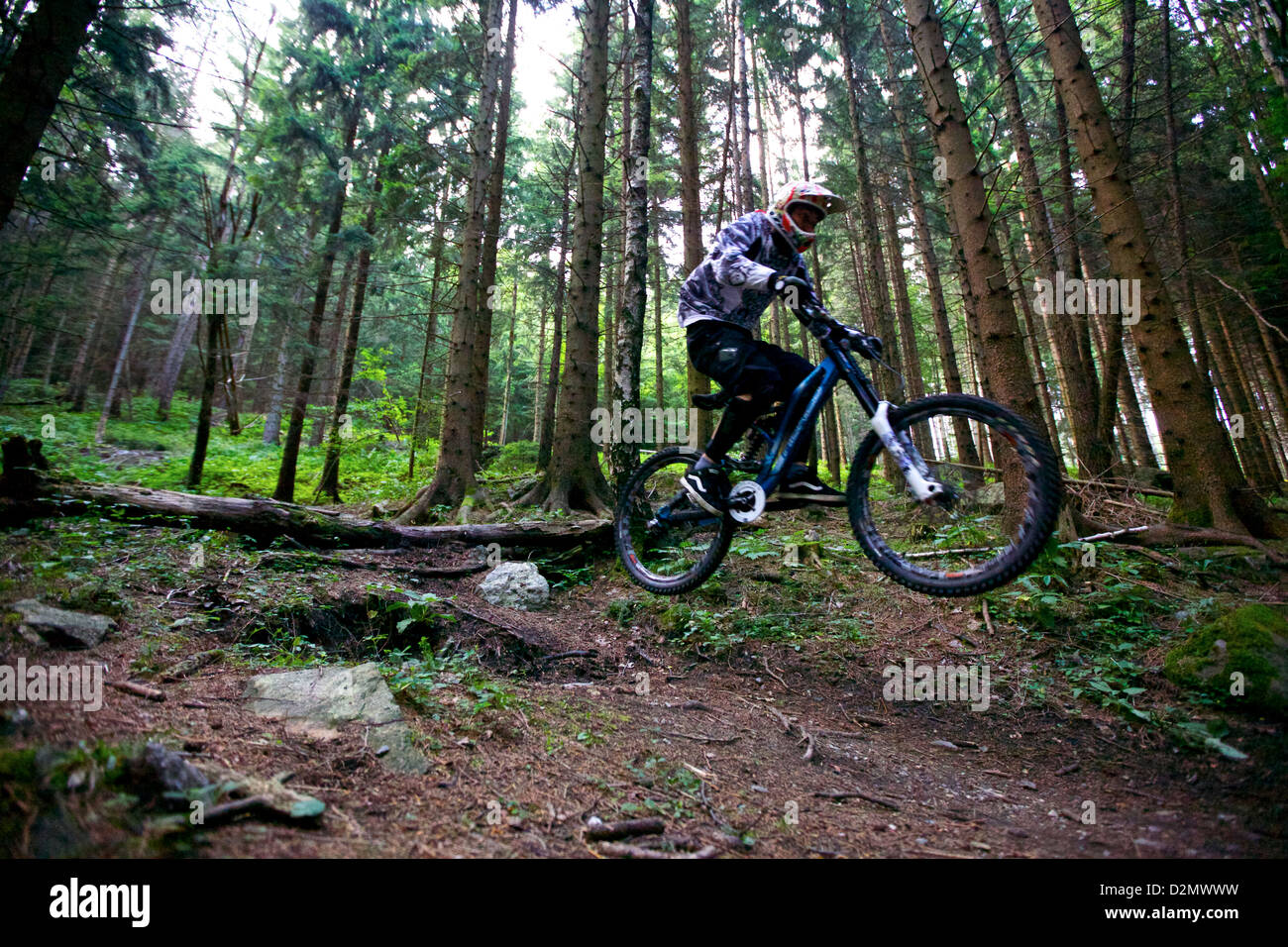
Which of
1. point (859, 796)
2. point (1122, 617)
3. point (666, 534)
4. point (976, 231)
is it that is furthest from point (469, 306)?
point (1122, 617)

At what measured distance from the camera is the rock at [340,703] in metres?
2.82

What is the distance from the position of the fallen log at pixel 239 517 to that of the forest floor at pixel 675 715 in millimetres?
319

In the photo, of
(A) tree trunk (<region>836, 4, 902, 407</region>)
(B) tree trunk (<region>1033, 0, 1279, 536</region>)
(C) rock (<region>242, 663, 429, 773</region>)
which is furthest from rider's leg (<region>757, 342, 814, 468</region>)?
(A) tree trunk (<region>836, 4, 902, 407</region>)

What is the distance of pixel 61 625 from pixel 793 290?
503 centimetres

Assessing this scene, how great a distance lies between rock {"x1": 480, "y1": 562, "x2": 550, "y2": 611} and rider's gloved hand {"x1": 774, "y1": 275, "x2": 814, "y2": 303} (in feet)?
13.7

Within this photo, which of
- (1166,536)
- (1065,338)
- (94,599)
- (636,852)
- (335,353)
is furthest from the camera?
(335,353)

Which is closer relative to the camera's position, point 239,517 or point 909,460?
point 909,460

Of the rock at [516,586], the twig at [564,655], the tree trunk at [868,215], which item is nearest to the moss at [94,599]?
the rock at [516,586]

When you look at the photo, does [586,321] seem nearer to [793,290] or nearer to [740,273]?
[740,273]

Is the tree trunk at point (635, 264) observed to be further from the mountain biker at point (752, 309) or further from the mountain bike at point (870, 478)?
the mountain biker at point (752, 309)

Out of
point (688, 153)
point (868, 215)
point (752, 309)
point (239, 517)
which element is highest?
point (688, 153)

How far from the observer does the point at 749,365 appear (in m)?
4.01

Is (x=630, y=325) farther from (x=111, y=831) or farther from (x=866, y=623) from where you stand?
(x=111, y=831)
